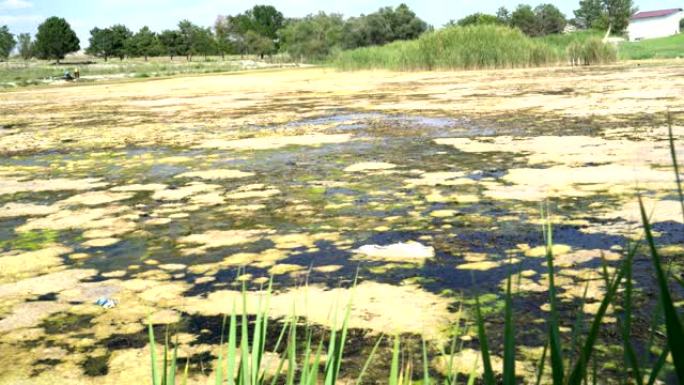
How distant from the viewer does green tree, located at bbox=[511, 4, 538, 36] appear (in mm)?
58875

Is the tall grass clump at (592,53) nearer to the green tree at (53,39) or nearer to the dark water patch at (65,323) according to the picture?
the dark water patch at (65,323)

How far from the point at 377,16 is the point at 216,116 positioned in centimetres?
3419

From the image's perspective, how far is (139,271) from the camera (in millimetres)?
2246

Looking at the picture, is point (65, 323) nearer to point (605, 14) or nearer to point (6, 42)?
point (605, 14)

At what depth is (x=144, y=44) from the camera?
60812 mm

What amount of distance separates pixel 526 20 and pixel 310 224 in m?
60.9

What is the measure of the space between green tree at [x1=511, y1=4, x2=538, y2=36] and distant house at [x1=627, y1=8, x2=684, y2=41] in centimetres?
809

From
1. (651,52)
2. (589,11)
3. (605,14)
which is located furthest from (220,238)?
(589,11)

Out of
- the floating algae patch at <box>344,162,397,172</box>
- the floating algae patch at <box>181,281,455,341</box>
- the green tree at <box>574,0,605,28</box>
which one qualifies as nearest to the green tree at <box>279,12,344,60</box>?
the green tree at <box>574,0,605,28</box>

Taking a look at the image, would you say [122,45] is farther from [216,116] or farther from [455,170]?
[455,170]

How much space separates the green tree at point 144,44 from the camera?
6034 centimetres

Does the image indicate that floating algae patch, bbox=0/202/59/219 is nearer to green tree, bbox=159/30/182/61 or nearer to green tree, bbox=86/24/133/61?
green tree, bbox=159/30/182/61

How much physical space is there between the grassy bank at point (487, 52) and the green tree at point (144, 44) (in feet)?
153

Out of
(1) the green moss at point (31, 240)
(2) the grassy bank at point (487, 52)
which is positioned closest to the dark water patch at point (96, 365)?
(1) the green moss at point (31, 240)
